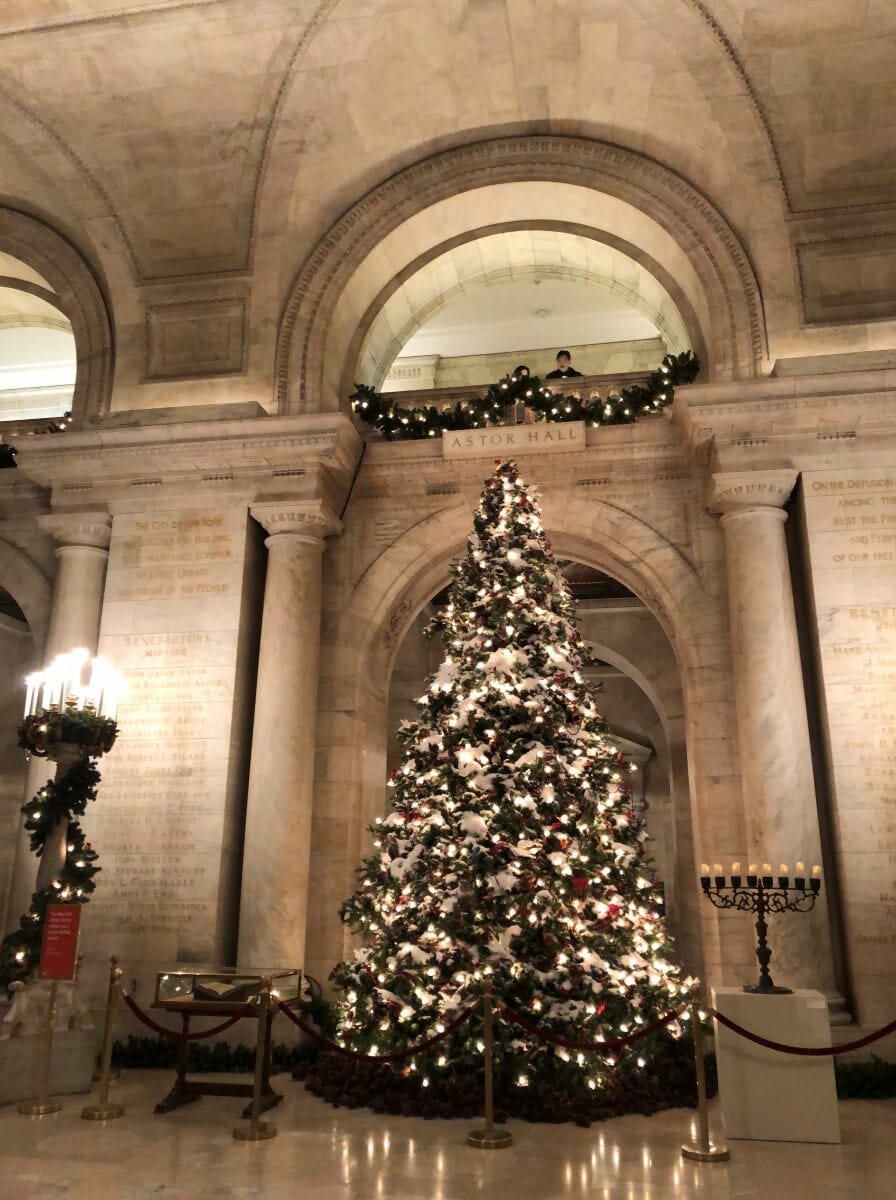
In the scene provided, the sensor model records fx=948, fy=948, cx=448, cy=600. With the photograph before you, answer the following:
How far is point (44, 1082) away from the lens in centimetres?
666

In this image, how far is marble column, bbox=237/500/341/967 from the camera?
9.12 m

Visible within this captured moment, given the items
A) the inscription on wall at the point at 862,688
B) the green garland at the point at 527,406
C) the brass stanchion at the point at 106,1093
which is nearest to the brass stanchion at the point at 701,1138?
the inscription on wall at the point at 862,688

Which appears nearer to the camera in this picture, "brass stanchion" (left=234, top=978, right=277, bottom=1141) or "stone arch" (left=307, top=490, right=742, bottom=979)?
"brass stanchion" (left=234, top=978, right=277, bottom=1141)

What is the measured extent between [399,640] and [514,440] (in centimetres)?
282

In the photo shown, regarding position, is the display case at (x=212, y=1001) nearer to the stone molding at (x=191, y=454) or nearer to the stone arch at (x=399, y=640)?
the stone arch at (x=399, y=640)

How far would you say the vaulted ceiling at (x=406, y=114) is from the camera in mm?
9969

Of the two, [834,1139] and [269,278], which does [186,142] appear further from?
[834,1139]

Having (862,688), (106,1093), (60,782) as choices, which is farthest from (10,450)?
(862,688)

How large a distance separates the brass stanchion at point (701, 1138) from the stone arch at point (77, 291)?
9427 mm

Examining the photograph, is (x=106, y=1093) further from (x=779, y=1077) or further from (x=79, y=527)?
(x=79, y=527)

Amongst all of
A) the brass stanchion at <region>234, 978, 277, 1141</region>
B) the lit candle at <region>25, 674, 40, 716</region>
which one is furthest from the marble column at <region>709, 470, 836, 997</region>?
the lit candle at <region>25, 674, 40, 716</region>

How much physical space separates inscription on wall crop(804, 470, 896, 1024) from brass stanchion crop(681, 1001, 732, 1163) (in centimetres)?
304

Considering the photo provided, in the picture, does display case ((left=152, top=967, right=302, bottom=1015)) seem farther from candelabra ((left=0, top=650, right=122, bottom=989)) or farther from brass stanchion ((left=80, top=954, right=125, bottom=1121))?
candelabra ((left=0, top=650, right=122, bottom=989))

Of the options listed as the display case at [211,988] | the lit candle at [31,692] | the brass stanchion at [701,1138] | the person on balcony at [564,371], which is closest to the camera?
the brass stanchion at [701,1138]
